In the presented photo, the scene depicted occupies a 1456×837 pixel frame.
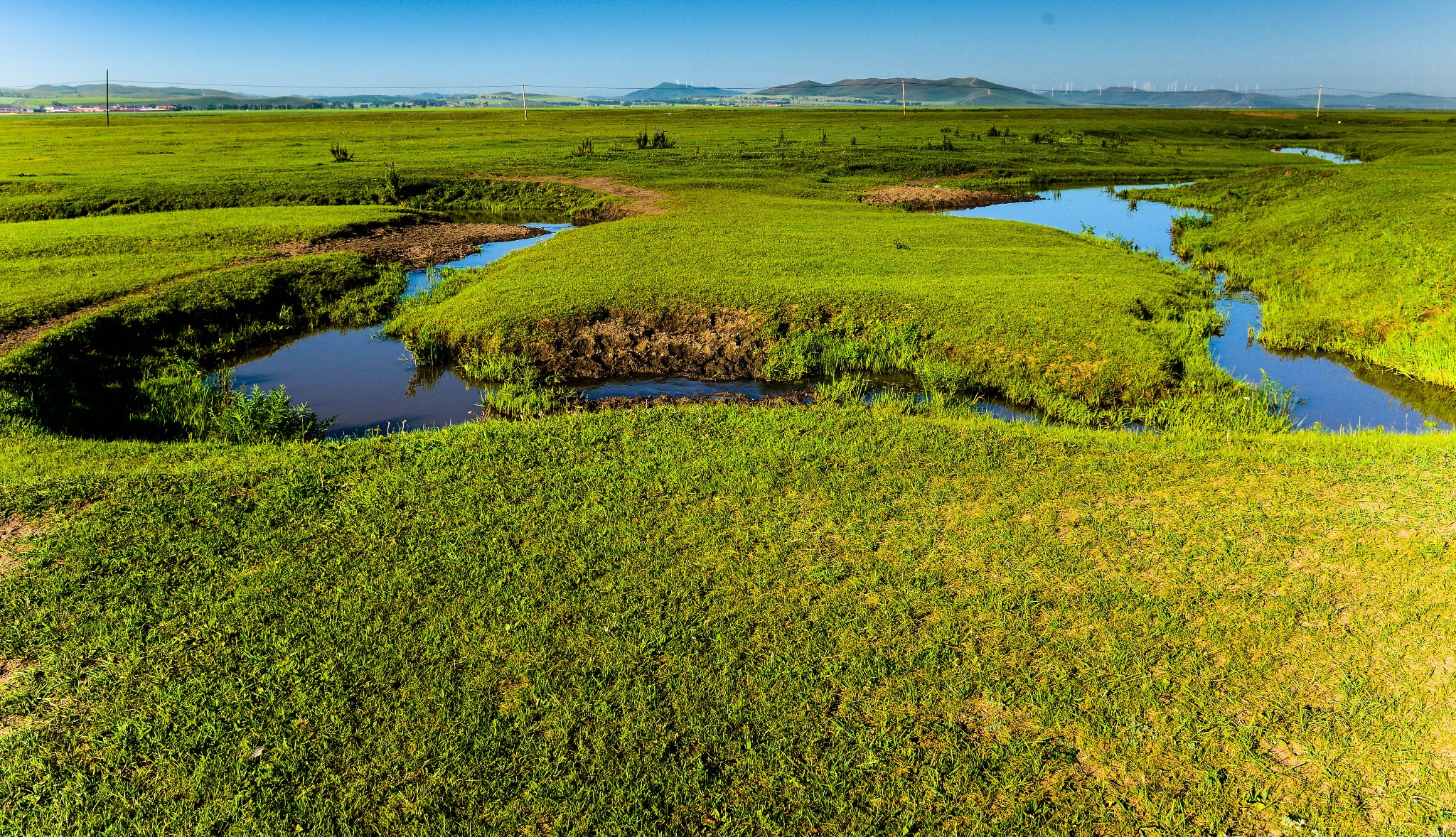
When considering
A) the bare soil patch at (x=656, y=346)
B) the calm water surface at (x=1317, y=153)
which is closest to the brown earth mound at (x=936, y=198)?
the bare soil patch at (x=656, y=346)

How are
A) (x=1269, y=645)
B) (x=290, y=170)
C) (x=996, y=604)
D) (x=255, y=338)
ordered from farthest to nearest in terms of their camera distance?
(x=290, y=170), (x=255, y=338), (x=996, y=604), (x=1269, y=645)

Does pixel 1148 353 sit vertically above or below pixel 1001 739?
above

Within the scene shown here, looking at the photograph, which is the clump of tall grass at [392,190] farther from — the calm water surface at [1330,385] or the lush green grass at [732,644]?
the calm water surface at [1330,385]

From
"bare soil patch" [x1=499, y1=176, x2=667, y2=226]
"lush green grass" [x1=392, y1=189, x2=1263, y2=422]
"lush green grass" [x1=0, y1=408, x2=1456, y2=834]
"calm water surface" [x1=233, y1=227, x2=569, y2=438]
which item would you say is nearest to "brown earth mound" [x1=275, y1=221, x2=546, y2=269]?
"bare soil patch" [x1=499, y1=176, x2=667, y2=226]

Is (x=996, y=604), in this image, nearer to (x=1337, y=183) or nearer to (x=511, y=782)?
(x=511, y=782)

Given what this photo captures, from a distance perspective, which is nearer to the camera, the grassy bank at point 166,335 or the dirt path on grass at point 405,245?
the grassy bank at point 166,335

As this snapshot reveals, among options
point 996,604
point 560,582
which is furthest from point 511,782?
point 996,604

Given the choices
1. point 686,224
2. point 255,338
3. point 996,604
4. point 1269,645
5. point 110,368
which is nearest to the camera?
point 1269,645
